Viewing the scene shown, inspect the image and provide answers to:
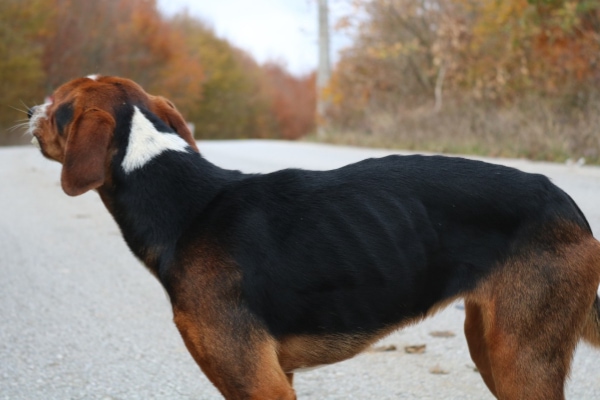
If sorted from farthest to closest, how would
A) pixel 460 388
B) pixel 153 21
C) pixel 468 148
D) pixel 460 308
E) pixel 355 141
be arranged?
pixel 153 21
pixel 355 141
pixel 468 148
pixel 460 308
pixel 460 388

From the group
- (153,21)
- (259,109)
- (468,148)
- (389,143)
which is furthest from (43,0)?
(468,148)

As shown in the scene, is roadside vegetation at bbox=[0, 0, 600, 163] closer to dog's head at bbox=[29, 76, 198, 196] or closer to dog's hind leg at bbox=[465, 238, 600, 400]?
dog's head at bbox=[29, 76, 198, 196]

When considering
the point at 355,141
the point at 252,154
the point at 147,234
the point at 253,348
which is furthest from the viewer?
the point at 355,141

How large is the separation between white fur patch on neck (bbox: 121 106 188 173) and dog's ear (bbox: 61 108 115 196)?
0.14 m

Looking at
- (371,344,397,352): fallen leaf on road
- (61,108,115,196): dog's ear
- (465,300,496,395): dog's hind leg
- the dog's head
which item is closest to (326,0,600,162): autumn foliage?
(371,344,397,352): fallen leaf on road

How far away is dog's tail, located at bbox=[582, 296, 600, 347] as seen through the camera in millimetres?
3229

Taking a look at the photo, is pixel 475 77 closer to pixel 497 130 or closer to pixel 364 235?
pixel 497 130

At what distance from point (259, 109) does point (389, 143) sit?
2147 inches

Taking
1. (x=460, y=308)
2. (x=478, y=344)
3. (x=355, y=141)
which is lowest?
(x=355, y=141)

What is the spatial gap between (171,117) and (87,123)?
53cm

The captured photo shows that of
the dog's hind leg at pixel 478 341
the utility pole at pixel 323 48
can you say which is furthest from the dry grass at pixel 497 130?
the dog's hind leg at pixel 478 341

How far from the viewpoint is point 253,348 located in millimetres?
3062

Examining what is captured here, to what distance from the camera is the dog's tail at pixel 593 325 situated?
3.23 meters

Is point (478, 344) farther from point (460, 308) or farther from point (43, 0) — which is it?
point (43, 0)
